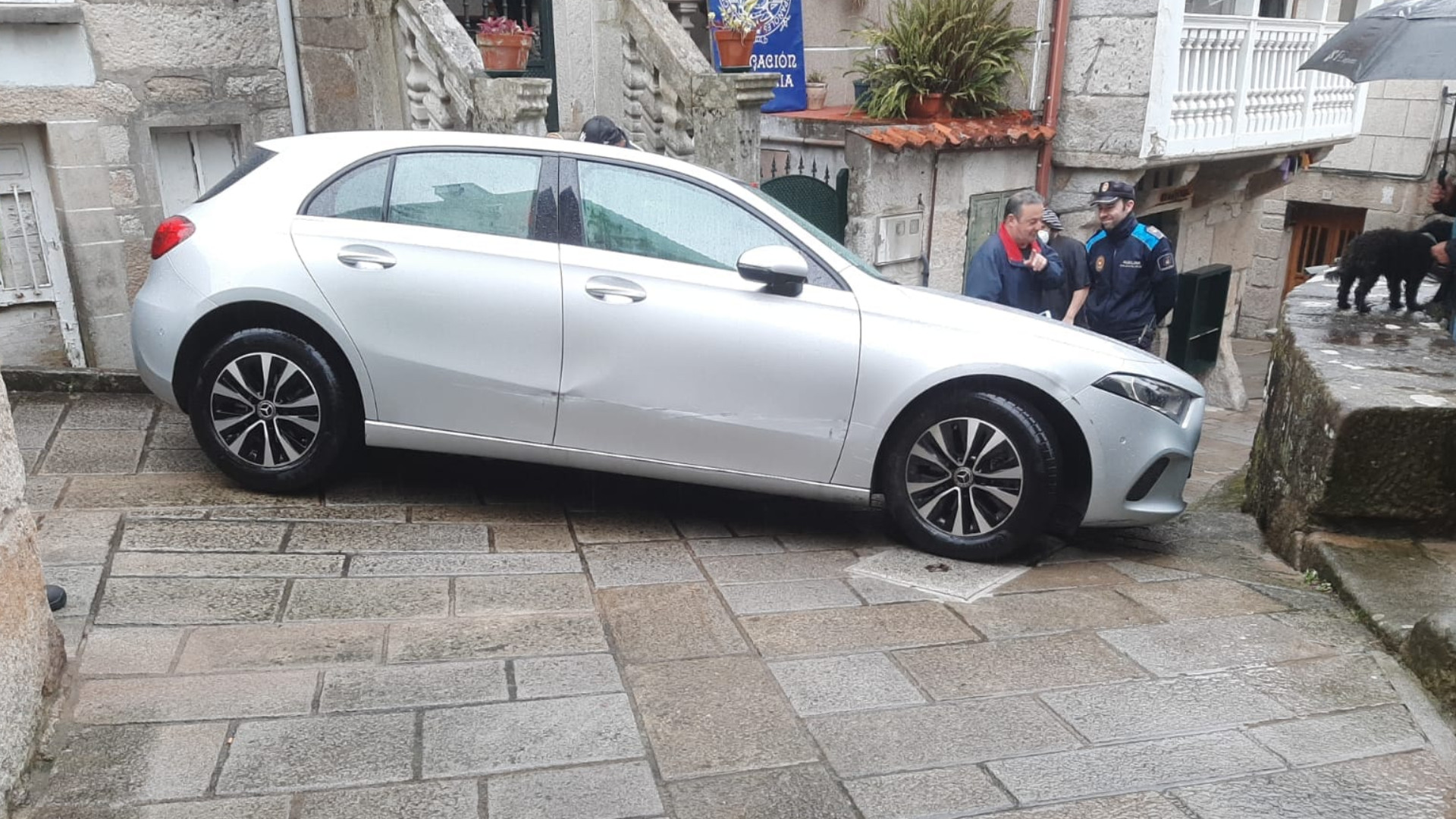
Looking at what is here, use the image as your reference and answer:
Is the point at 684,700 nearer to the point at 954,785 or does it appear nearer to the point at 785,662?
the point at 785,662

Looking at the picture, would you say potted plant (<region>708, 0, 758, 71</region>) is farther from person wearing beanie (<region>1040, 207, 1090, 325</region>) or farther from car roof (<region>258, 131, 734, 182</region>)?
car roof (<region>258, 131, 734, 182</region>)

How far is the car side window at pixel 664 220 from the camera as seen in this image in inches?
184

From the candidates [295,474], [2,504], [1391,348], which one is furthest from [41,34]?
[1391,348]

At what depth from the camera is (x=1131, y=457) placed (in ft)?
15.1

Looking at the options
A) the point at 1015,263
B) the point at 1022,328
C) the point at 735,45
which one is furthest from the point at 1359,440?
the point at 735,45

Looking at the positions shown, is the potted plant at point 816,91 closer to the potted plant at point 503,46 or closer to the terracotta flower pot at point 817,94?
the terracotta flower pot at point 817,94

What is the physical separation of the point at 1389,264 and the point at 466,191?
5122 mm

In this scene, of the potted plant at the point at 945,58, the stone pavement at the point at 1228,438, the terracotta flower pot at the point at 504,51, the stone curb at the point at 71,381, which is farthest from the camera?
the potted plant at the point at 945,58

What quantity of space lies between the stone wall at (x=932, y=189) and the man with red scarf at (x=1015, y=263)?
2.78 metres

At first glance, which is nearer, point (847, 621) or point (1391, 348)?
point (847, 621)

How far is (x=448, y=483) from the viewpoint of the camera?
5293mm

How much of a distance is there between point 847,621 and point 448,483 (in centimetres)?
224

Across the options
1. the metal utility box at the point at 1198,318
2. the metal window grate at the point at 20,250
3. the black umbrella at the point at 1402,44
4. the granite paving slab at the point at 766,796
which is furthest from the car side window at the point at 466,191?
the metal utility box at the point at 1198,318

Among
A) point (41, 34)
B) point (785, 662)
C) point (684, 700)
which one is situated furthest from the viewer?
point (41, 34)
